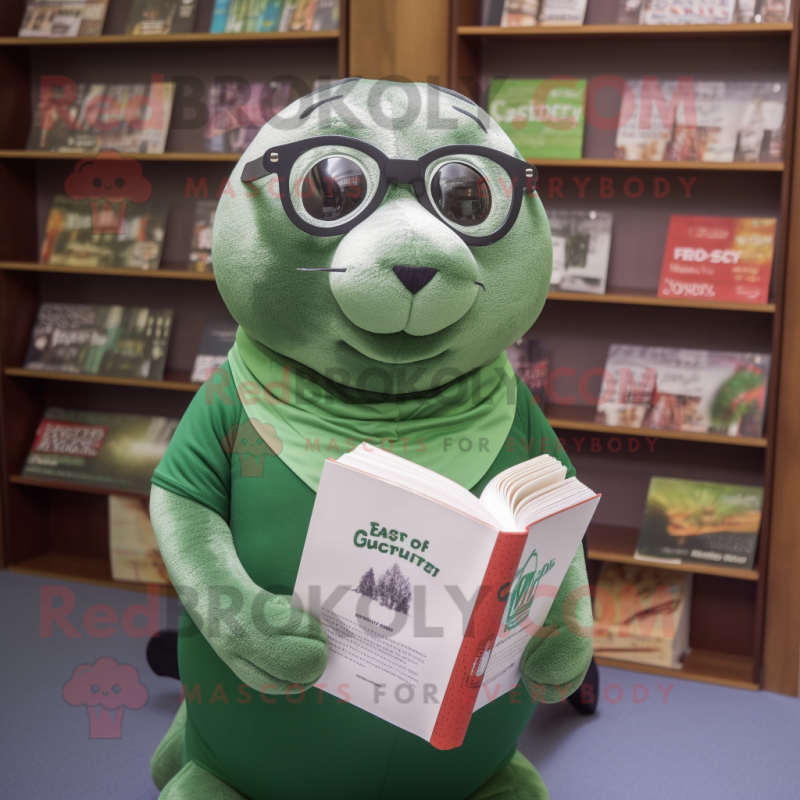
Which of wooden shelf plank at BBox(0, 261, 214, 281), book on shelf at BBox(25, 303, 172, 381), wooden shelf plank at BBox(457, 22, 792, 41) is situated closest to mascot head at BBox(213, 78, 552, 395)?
wooden shelf plank at BBox(457, 22, 792, 41)

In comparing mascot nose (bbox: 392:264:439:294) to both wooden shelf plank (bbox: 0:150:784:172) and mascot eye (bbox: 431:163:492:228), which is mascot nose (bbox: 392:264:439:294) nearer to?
mascot eye (bbox: 431:163:492:228)

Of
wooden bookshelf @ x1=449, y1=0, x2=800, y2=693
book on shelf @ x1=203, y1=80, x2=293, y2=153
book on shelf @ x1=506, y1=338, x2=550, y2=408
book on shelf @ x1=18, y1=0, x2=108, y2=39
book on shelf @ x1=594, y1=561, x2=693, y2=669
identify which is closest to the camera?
wooden bookshelf @ x1=449, y1=0, x2=800, y2=693

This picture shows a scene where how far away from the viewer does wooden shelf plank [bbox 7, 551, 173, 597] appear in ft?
10.3

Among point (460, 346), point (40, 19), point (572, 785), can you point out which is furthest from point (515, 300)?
point (40, 19)

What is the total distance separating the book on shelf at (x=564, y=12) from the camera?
2631 mm

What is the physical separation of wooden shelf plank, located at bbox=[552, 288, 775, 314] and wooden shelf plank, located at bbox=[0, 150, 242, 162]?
1107mm

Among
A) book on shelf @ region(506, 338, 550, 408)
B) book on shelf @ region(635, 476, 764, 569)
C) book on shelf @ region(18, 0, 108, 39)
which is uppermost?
book on shelf @ region(18, 0, 108, 39)

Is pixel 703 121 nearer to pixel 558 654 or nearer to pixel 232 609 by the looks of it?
pixel 558 654

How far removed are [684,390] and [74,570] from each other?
7.17 ft

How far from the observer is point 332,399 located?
1.37m

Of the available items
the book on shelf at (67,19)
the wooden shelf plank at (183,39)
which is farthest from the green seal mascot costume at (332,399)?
the book on shelf at (67,19)

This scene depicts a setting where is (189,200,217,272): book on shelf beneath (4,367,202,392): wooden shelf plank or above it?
above

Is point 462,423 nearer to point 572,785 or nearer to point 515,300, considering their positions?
point 515,300

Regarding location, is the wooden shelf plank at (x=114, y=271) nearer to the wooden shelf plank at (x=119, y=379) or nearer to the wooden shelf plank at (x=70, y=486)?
the wooden shelf plank at (x=119, y=379)
